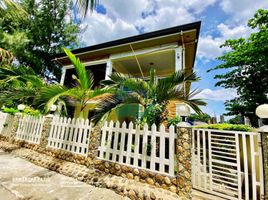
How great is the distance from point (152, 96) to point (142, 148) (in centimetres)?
126

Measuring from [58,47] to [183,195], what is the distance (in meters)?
16.2

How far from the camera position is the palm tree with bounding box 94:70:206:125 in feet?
10.1

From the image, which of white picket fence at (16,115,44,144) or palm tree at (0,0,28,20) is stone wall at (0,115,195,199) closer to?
white picket fence at (16,115,44,144)

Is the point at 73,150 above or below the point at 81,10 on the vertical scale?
below

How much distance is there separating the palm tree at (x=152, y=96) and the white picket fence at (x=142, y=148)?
0.44 metres

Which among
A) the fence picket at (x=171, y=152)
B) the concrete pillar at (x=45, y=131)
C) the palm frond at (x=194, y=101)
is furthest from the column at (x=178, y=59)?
the concrete pillar at (x=45, y=131)

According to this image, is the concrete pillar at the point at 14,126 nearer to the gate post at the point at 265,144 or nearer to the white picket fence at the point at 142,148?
the white picket fence at the point at 142,148

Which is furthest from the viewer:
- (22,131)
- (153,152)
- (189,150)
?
(22,131)

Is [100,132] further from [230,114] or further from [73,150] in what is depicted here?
[230,114]

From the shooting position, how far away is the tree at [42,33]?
11.6 metres

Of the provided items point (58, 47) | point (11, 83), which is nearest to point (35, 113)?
point (11, 83)

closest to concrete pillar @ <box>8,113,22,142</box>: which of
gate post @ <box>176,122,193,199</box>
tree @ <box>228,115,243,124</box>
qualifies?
gate post @ <box>176,122,193,199</box>

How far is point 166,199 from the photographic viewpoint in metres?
2.16

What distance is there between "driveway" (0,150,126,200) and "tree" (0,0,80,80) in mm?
11694
